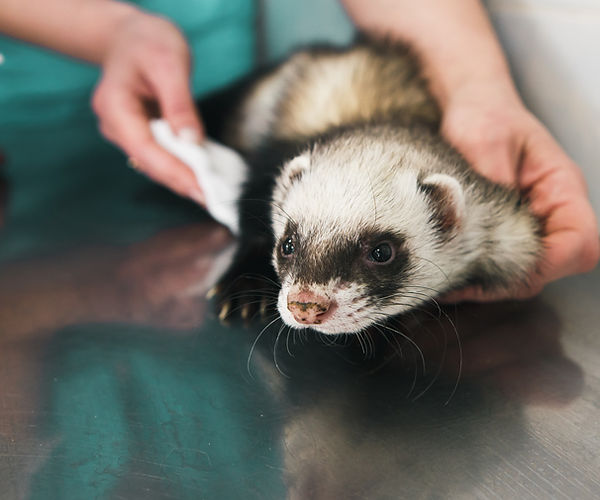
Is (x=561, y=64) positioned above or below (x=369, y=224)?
above

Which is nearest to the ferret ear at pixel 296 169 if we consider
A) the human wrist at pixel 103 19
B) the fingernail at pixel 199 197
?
the fingernail at pixel 199 197

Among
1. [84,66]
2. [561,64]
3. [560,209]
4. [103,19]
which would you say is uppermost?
[561,64]

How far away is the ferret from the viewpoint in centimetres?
64

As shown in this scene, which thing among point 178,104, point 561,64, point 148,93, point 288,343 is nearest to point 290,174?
point 288,343

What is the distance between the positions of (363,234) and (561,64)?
2.30 ft

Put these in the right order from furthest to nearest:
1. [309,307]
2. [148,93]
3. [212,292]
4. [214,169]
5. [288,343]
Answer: [148,93], [214,169], [212,292], [288,343], [309,307]

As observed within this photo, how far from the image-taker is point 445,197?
69cm

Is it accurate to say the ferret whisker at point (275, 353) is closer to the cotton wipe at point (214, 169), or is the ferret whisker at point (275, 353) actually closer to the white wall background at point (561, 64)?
the cotton wipe at point (214, 169)

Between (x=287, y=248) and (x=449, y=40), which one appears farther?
(x=449, y=40)

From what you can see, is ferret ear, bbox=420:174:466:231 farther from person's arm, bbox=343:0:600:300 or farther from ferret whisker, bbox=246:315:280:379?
ferret whisker, bbox=246:315:280:379

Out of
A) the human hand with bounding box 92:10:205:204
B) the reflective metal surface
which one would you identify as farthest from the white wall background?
the human hand with bounding box 92:10:205:204

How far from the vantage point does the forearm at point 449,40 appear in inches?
39.6

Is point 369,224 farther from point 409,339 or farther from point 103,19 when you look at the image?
point 103,19

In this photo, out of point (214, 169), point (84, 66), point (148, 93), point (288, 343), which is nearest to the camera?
point (288, 343)
